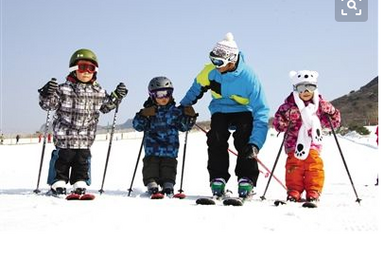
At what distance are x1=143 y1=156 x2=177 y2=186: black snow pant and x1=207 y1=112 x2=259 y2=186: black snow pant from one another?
53 centimetres

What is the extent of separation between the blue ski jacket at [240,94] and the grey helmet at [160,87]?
1.43ft

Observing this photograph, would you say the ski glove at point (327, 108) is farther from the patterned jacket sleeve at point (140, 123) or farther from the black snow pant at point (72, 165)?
the black snow pant at point (72, 165)

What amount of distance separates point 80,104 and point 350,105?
2992 inches

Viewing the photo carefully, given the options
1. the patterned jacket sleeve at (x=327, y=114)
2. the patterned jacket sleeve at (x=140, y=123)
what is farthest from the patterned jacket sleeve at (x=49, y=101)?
the patterned jacket sleeve at (x=327, y=114)

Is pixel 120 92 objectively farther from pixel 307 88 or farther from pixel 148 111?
pixel 307 88

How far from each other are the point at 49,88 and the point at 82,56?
21.7 inches

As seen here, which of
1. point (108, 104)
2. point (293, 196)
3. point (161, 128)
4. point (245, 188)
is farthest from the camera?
point (161, 128)

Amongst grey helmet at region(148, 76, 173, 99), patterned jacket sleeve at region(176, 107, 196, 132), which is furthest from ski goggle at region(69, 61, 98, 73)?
patterned jacket sleeve at region(176, 107, 196, 132)

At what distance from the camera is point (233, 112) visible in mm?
5613

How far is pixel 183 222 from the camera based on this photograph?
139 inches

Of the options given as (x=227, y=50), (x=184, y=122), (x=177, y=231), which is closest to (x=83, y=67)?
(x=184, y=122)

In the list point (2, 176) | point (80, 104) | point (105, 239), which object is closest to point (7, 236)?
point (105, 239)

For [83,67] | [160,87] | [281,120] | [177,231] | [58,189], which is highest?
[83,67]

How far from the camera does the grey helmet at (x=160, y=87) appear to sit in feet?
19.4
